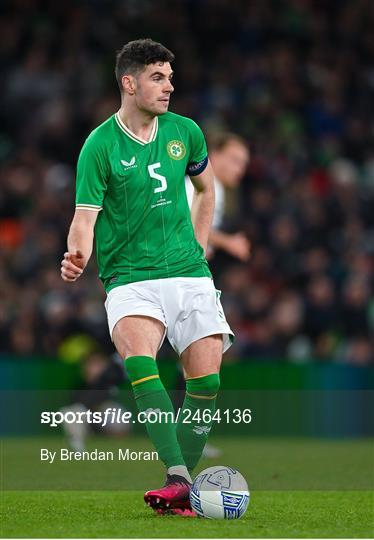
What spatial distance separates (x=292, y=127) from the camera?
17031 millimetres

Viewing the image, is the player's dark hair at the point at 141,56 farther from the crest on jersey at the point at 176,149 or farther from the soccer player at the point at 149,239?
the crest on jersey at the point at 176,149

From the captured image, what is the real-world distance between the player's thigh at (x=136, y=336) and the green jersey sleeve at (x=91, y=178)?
1.94ft

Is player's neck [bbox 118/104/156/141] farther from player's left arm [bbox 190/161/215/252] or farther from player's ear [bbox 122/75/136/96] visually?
player's left arm [bbox 190/161/215/252]

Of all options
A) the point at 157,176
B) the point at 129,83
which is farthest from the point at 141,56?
the point at 157,176

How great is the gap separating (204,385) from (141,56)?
170cm

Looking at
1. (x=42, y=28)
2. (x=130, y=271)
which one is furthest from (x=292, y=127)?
(x=130, y=271)

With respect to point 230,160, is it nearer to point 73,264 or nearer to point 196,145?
point 196,145

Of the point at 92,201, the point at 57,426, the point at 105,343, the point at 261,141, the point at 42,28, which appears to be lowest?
the point at 57,426

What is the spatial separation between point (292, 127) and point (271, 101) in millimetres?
501

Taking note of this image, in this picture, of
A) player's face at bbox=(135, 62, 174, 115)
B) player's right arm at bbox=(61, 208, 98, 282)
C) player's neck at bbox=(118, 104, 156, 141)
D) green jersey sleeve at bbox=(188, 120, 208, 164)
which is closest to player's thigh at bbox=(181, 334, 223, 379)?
player's right arm at bbox=(61, 208, 98, 282)

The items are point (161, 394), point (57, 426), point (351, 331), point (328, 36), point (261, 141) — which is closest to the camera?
point (161, 394)

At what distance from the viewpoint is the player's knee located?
6.77 meters

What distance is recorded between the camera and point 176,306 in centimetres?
674

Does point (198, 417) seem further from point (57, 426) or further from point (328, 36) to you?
point (328, 36)
